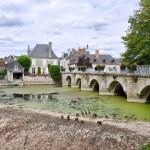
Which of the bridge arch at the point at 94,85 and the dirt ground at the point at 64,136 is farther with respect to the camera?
the bridge arch at the point at 94,85

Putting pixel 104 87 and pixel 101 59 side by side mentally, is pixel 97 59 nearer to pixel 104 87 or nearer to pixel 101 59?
pixel 101 59

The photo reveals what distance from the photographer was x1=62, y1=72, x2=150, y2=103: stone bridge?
24986 millimetres

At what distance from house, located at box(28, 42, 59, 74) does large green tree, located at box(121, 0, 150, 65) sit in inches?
1352

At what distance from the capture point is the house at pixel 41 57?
63125mm

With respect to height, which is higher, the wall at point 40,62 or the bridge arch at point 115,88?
the wall at point 40,62

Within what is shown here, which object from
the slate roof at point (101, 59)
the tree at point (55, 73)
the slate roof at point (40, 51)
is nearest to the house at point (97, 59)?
the slate roof at point (101, 59)

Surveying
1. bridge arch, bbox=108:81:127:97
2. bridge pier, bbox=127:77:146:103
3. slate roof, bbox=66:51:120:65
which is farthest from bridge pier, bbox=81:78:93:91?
slate roof, bbox=66:51:120:65

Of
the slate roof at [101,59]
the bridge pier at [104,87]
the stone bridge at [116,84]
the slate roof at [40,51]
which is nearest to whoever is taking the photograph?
the stone bridge at [116,84]

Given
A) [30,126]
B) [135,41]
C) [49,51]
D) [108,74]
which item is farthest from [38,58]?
[30,126]

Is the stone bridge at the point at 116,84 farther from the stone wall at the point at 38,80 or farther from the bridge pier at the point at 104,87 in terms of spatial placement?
the stone wall at the point at 38,80

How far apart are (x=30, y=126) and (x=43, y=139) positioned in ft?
6.46

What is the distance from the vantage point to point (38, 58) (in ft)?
207

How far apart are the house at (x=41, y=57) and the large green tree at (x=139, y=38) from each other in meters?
34.3

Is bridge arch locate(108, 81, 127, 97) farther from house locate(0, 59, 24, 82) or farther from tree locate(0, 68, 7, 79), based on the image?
tree locate(0, 68, 7, 79)
